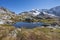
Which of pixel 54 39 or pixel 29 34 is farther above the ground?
pixel 29 34

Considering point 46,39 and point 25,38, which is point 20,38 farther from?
point 46,39

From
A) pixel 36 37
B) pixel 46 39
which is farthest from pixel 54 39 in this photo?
pixel 36 37

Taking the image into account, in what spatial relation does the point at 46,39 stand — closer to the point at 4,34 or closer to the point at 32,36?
the point at 32,36

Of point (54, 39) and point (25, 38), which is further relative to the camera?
point (54, 39)

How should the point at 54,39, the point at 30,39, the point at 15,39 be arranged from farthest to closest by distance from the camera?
the point at 54,39, the point at 15,39, the point at 30,39

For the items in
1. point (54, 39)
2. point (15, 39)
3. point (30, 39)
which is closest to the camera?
point (30, 39)

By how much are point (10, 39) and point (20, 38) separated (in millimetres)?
1008

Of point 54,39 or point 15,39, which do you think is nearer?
point 15,39

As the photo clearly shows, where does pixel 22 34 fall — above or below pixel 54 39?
above

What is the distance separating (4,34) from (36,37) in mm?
3976

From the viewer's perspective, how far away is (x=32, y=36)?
39.0 ft

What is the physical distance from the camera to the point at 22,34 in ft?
39.7

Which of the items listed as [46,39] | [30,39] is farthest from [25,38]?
[46,39]

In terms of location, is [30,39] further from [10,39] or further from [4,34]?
[4,34]
